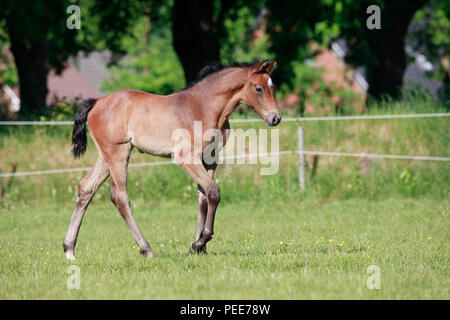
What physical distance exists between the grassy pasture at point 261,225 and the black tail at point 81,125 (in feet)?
4.48

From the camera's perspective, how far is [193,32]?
1758 centimetres

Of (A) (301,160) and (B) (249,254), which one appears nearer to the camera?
(B) (249,254)

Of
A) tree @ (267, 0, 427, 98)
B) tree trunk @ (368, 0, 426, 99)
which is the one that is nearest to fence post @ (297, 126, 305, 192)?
tree @ (267, 0, 427, 98)

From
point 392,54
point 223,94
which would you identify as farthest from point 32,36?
point 392,54

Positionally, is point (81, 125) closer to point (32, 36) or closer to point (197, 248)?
point (197, 248)

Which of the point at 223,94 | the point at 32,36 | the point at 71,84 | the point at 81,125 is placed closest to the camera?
the point at 223,94

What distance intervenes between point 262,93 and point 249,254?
1.95 meters

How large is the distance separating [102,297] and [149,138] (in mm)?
2540

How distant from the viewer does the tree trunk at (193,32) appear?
57.7ft

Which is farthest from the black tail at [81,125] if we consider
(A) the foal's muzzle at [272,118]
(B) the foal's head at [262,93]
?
(A) the foal's muzzle at [272,118]

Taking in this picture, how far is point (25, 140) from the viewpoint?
1477cm

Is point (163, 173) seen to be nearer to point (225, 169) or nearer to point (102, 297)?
point (225, 169)

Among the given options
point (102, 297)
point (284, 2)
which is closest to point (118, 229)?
point (102, 297)

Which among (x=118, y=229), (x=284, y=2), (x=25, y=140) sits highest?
(x=284, y=2)
